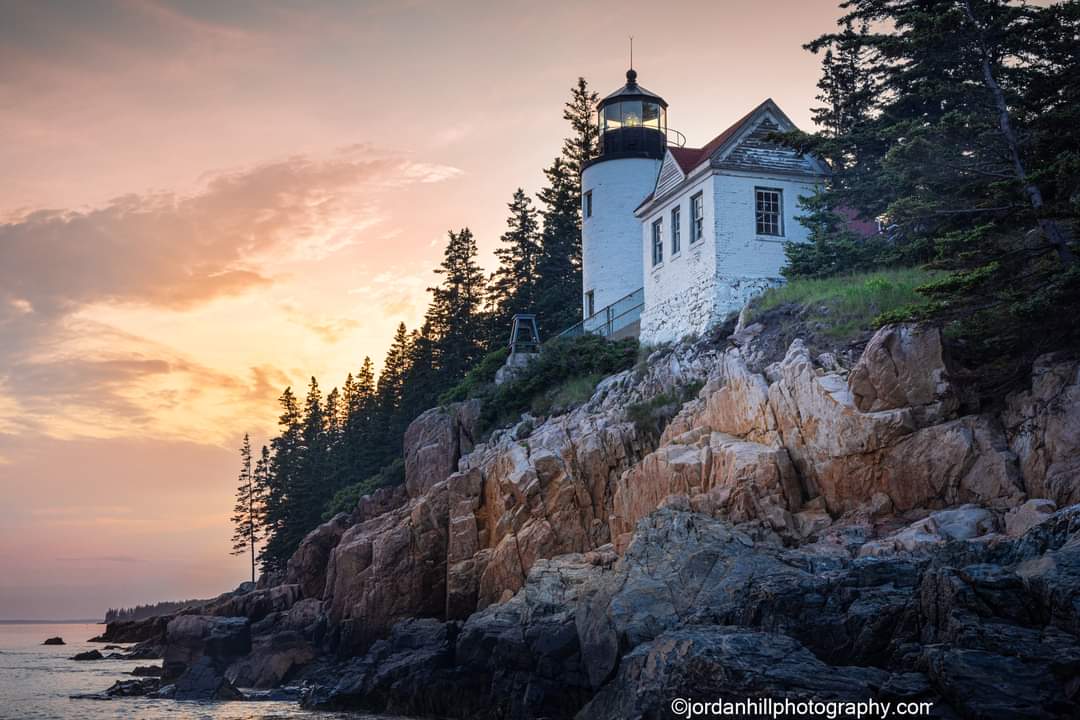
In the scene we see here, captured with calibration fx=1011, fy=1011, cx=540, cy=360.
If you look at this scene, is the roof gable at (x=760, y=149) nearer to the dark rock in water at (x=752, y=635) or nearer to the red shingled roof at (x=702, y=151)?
the red shingled roof at (x=702, y=151)

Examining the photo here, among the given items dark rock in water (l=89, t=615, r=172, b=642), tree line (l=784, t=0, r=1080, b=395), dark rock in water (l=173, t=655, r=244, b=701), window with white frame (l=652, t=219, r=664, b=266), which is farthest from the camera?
dark rock in water (l=89, t=615, r=172, b=642)

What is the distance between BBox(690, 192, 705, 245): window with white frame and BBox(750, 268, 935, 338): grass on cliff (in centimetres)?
488

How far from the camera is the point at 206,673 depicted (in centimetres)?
3294

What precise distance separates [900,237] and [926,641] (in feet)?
52.3

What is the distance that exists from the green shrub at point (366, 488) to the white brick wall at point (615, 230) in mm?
11481

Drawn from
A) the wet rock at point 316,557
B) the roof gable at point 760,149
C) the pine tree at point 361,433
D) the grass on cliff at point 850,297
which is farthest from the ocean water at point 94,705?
the roof gable at point 760,149

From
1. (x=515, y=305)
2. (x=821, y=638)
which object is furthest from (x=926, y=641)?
(x=515, y=305)

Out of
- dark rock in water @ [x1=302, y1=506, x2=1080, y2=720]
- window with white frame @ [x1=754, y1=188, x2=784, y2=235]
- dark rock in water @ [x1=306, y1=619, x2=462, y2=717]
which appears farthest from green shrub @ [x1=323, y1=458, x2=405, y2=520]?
window with white frame @ [x1=754, y1=188, x2=784, y2=235]

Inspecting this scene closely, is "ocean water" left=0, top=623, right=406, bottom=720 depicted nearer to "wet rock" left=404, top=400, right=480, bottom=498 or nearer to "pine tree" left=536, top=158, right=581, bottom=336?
"wet rock" left=404, top=400, right=480, bottom=498

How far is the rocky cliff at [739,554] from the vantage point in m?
13.4

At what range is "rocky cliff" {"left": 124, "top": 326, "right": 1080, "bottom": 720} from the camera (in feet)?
43.9

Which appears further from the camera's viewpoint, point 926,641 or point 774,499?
point 774,499

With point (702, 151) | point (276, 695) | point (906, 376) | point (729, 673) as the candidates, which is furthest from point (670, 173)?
point (729, 673)

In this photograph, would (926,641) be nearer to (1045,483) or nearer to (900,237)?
(1045,483)
